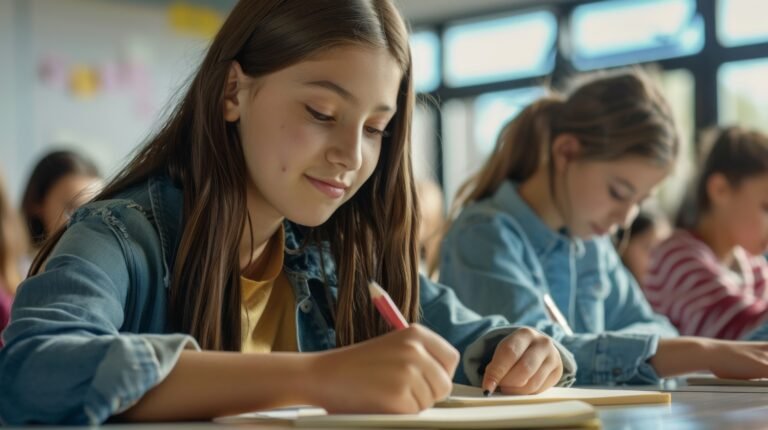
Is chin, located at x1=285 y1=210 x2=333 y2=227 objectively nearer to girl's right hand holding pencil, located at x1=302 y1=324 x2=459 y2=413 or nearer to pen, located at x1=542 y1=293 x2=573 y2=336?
girl's right hand holding pencil, located at x1=302 y1=324 x2=459 y2=413

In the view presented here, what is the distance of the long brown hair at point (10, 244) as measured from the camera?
2748 millimetres

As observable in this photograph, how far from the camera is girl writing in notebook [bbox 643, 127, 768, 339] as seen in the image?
2225 millimetres

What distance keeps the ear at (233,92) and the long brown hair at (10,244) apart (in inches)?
67.4

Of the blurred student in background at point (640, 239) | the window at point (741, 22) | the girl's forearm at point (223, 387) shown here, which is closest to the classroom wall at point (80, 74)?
the blurred student in background at point (640, 239)

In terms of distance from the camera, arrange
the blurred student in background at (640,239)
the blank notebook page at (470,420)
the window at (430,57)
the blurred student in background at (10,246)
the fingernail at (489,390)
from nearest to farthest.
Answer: the blank notebook page at (470,420) < the fingernail at (489,390) < the blurred student in background at (10,246) < the blurred student in background at (640,239) < the window at (430,57)

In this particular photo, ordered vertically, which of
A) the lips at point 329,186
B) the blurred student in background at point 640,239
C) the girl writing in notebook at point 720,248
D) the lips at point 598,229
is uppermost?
the lips at point 329,186

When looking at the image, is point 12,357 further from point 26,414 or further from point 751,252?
point 751,252

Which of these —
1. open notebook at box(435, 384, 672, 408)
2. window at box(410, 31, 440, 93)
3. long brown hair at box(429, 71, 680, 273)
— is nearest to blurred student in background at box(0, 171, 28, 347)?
long brown hair at box(429, 71, 680, 273)

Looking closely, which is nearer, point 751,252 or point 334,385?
point 334,385

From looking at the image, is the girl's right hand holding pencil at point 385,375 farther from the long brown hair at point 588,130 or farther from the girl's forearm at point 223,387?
the long brown hair at point 588,130

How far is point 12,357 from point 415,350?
312 mm

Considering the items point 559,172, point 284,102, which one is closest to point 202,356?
point 284,102

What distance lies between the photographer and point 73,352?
0.80m

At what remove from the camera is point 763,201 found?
2520 mm
